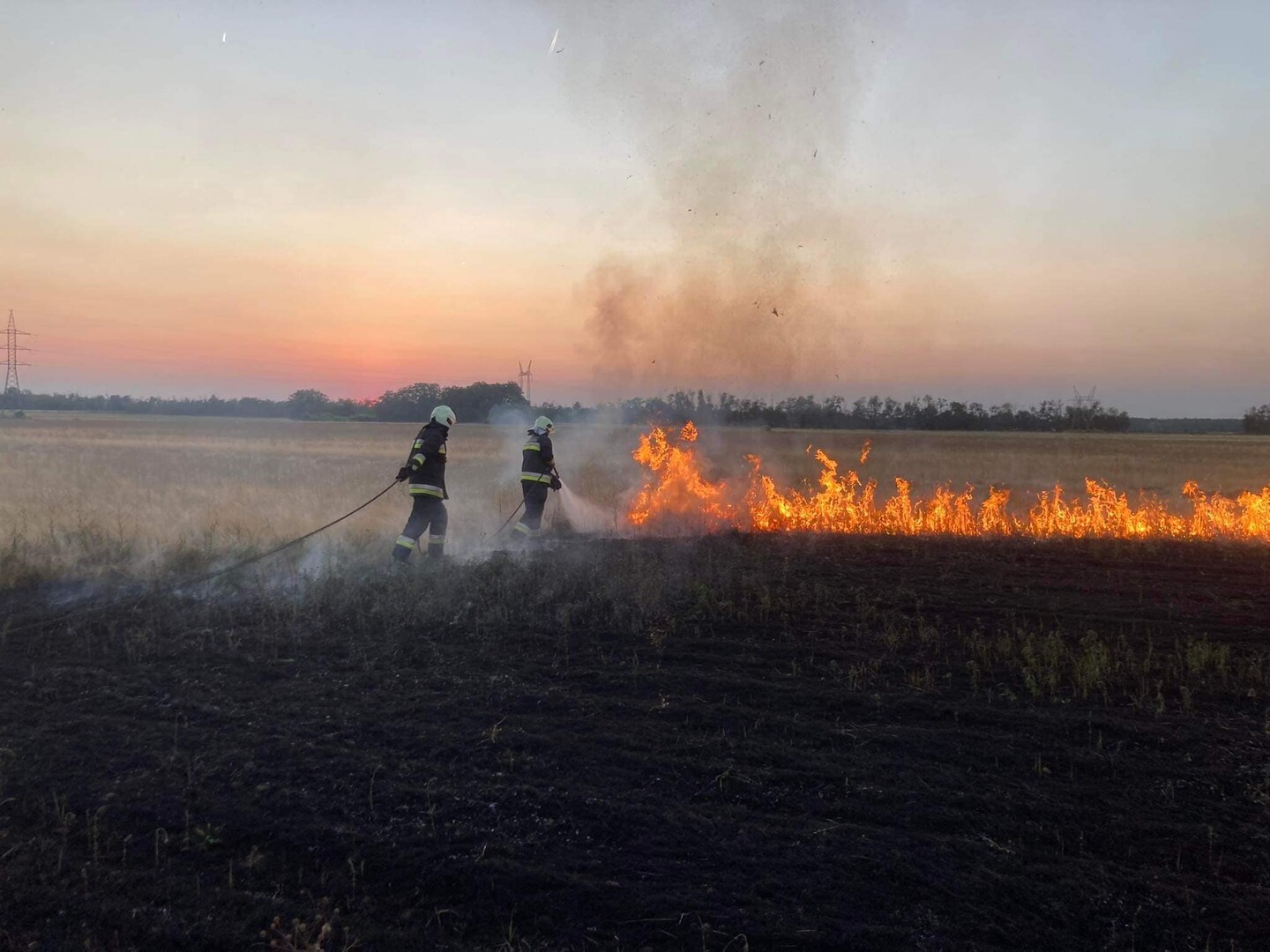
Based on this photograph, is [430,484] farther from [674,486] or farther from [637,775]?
[637,775]

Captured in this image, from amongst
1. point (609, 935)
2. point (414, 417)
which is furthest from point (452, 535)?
point (414, 417)

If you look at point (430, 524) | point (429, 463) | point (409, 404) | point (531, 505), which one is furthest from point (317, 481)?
point (409, 404)

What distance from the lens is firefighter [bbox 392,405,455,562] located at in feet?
33.9

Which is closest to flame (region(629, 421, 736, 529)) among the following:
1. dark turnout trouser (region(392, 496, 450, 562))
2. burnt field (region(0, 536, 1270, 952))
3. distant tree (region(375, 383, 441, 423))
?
dark turnout trouser (region(392, 496, 450, 562))

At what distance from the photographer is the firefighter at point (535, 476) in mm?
12078

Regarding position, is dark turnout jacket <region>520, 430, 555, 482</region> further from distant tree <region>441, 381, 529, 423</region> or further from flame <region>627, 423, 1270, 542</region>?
distant tree <region>441, 381, 529, 423</region>

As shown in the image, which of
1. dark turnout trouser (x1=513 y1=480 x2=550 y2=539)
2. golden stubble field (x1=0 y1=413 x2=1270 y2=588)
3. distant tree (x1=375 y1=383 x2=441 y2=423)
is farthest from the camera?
distant tree (x1=375 y1=383 x2=441 y2=423)

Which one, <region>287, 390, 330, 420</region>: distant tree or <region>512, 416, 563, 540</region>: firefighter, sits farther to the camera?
<region>287, 390, 330, 420</region>: distant tree

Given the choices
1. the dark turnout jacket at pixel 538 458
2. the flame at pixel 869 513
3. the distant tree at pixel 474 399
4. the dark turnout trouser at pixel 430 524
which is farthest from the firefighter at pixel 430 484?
the distant tree at pixel 474 399

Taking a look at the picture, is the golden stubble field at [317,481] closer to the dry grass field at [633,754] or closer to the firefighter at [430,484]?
the dry grass field at [633,754]

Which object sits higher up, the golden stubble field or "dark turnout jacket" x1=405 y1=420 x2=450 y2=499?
"dark turnout jacket" x1=405 y1=420 x2=450 y2=499

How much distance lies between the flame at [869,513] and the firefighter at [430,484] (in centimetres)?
433

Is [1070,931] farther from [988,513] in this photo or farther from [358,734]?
[988,513]

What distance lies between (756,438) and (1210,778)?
13.9m
